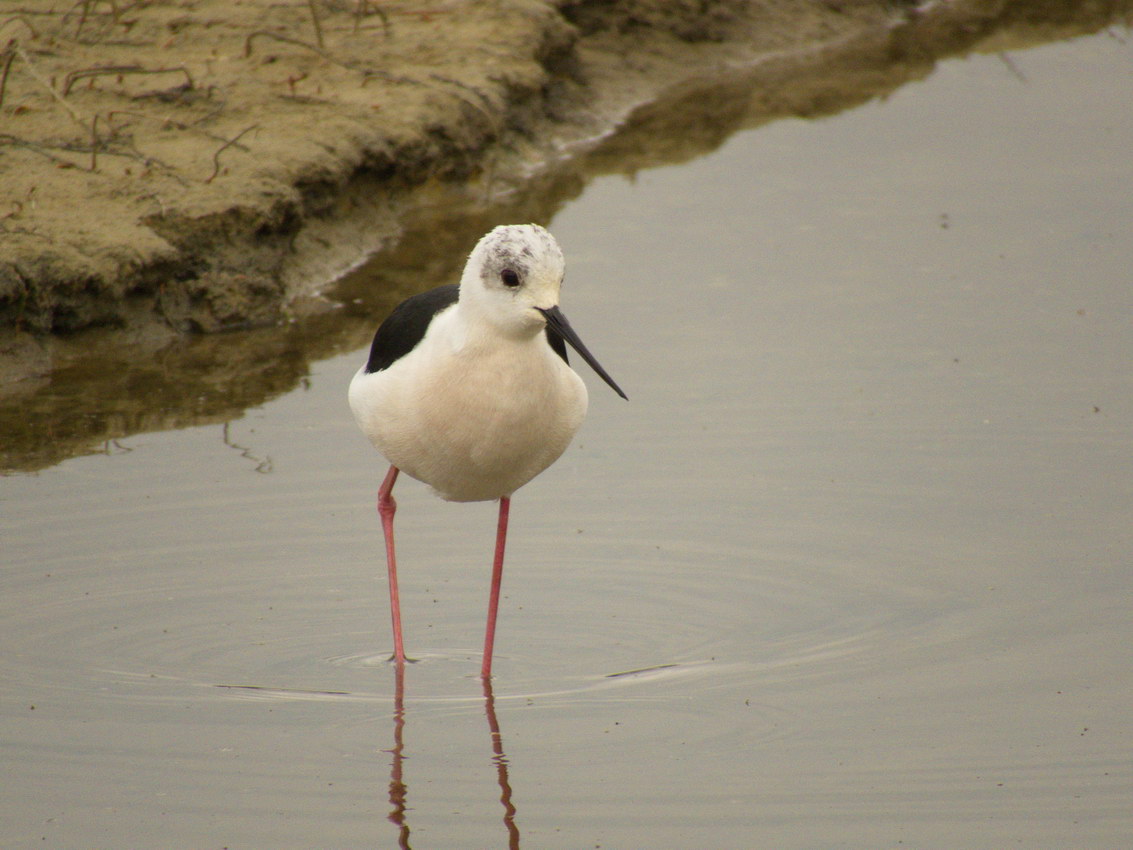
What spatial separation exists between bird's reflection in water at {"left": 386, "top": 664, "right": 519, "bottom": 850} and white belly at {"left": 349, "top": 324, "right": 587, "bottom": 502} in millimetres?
563

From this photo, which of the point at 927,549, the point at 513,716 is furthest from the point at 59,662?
the point at 927,549

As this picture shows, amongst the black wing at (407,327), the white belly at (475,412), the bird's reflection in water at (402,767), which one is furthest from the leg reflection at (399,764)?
the black wing at (407,327)

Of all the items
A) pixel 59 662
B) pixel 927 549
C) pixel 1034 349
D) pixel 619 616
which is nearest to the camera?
pixel 59 662

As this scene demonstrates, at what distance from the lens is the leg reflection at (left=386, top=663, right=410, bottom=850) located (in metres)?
3.70

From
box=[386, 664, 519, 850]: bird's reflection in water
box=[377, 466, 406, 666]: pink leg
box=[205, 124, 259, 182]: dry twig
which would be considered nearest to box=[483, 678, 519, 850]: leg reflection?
box=[386, 664, 519, 850]: bird's reflection in water

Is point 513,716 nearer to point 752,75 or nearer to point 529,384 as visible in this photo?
point 529,384

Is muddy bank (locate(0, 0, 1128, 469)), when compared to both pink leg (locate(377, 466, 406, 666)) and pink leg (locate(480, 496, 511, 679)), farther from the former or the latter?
pink leg (locate(480, 496, 511, 679))

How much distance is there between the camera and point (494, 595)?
182 inches

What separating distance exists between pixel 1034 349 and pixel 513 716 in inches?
134

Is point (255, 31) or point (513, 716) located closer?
point (513, 716)

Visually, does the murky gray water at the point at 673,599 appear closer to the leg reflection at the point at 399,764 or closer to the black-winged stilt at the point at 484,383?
the leg reflection at the point at 399,764

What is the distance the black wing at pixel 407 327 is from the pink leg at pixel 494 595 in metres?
0.58

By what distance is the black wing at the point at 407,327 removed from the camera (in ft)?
14.6

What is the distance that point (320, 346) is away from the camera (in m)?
7.07
